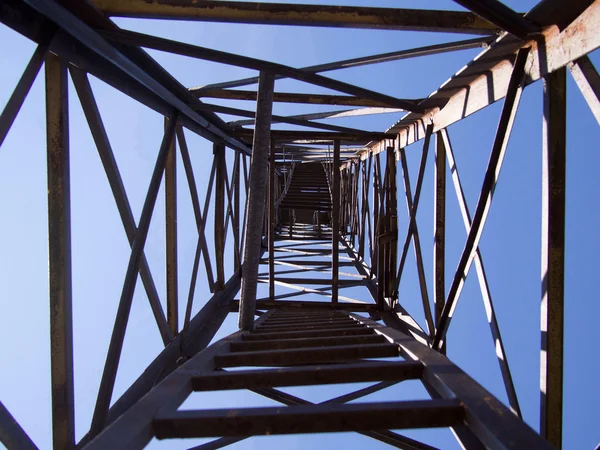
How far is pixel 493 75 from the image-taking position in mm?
4109

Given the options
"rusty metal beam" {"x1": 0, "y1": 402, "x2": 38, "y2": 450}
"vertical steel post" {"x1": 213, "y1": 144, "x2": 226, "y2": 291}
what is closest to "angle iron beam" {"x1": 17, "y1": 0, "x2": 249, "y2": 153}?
"vertical steel post" {"x1": 213, "y1": 144, "x2": 226, "y2": 291}

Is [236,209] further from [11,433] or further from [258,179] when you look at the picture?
[11,433]

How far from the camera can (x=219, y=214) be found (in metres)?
7.70

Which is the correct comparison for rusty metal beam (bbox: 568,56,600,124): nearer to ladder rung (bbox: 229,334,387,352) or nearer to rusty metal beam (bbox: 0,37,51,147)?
ladder rung (bbox: 229,334,387,352)

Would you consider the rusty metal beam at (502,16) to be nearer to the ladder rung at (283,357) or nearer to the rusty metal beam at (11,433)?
the ladder rung at (283,357)

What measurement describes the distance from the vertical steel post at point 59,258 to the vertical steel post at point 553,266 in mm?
3289

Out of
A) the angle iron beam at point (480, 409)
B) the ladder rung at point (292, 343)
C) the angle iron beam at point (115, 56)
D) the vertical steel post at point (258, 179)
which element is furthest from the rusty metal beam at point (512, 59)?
the angle iron beam at point (115, 56)

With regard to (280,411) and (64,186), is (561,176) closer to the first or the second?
(280,411)

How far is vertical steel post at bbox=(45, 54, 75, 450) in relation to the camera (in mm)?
3145

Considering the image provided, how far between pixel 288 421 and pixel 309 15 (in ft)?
10.4

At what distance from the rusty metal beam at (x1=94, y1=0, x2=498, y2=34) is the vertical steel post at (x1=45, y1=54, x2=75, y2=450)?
41.4 inches

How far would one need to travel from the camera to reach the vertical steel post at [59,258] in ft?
10.3

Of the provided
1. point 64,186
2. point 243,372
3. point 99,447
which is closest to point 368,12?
point 64,186

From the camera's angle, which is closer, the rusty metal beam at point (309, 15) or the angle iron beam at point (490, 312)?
the angle iron beam at point (490, 312)
